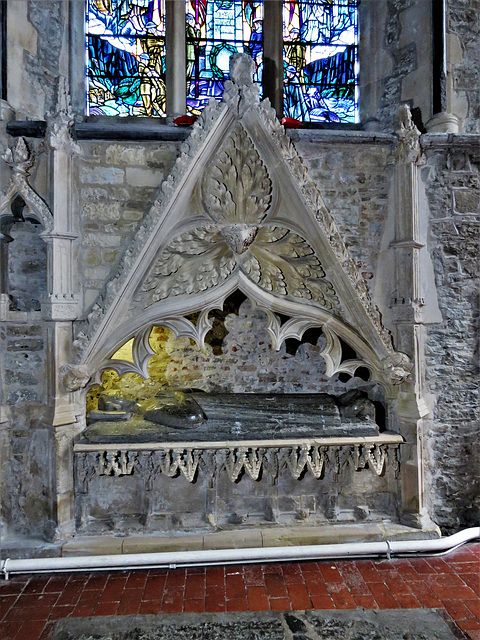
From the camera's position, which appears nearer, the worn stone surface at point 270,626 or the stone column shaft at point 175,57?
the worn stone surface at point 270,626

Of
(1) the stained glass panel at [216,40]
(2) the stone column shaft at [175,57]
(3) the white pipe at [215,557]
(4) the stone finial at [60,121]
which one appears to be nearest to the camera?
(3) the white pipe at [215,557]

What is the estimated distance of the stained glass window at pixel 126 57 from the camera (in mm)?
4793

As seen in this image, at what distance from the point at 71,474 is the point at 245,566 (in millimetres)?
1607

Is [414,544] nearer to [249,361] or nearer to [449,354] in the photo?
[449,354]

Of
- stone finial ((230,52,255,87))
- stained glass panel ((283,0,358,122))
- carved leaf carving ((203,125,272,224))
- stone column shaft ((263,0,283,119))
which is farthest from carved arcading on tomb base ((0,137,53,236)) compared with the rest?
stained glass panel ((283,0,358,122))

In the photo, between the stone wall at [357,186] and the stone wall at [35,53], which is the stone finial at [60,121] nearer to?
the stone wall at [35,53]

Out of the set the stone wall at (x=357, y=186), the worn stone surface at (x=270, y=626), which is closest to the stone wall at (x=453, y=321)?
the stone wall at (x=357, y=186)

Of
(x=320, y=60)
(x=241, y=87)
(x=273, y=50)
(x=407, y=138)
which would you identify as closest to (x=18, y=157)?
(x=241, y=87)

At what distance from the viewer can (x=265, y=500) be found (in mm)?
3934

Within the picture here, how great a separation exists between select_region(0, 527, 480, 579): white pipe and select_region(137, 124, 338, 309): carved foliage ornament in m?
2.00

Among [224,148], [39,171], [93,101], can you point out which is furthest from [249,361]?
[93,101]

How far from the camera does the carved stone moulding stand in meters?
3.76

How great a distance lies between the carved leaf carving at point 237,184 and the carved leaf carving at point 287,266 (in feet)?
0.79

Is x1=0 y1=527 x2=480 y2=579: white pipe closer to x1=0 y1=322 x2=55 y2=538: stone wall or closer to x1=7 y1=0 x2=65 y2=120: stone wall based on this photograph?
x1=0 y1=322 x2=55 y2=538: stone wall
